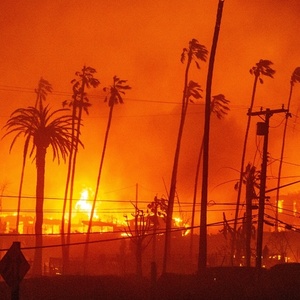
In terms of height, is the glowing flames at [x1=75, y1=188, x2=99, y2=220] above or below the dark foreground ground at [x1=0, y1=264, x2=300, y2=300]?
above

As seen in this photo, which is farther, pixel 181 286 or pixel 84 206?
pixel 84 206

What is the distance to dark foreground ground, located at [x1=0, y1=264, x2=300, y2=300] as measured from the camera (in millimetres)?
49531

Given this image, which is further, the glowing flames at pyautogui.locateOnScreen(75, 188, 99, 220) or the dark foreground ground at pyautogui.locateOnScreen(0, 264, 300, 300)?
the glowing flames at pyautogui.locateOnScreen(75, 188, 99, 220)

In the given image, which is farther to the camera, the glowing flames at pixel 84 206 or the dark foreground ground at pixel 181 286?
the glowing flames at pixel 84 206

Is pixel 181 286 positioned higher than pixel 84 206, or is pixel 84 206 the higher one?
pixel 84 206

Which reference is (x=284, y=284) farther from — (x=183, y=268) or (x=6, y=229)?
(x=6, y=229)

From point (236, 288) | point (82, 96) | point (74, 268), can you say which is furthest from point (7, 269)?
point (82, 96)

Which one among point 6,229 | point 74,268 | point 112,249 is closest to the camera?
point 74,268

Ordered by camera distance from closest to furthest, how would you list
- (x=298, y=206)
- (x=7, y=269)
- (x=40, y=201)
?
(x=7, y=269), (x=40, y=201), (x=298, y=206)

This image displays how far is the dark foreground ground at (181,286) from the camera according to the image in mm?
49531

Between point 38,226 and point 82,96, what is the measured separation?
29.0 m

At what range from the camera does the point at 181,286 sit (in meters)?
54.6

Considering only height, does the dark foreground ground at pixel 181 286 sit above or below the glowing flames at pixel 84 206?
below

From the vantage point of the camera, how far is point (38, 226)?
7188 centimetres
